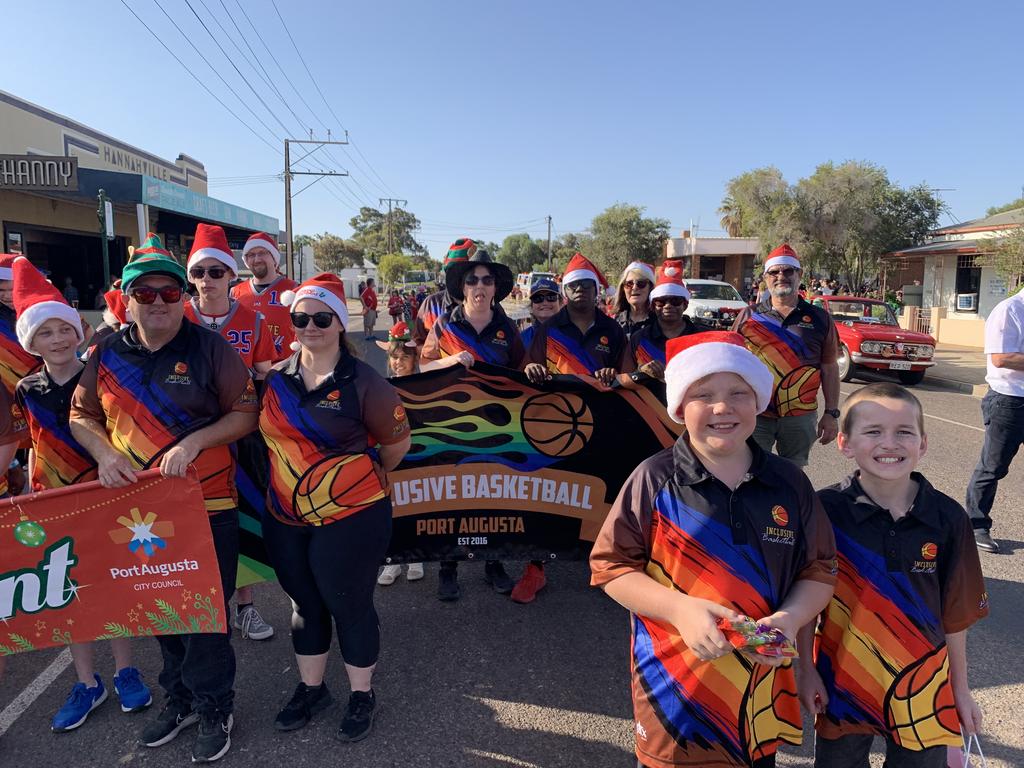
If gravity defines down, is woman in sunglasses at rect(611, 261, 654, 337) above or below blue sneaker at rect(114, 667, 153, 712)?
above

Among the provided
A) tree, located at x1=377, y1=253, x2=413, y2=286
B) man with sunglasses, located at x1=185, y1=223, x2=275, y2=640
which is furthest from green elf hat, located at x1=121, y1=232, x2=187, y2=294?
tree, located at x1=377, y1=253, x2=413, y2=286

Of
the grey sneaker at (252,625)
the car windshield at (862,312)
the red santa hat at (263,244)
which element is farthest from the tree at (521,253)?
the grey sneaker at (252,625)

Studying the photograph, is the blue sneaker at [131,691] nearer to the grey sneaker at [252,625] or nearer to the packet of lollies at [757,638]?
the grey sneaker at [252,625]

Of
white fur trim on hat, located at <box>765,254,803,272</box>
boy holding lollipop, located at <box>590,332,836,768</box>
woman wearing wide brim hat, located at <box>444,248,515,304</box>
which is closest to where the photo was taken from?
boy holding lollipop, located at <box>590,332,836,768</box>

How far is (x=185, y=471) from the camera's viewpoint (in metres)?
2.74

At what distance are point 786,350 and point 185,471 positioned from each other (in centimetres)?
375

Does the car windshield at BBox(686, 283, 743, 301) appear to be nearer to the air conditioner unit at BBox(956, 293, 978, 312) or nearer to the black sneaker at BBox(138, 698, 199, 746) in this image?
the air conditioner unit at BBox(956, 293, 978, 312)

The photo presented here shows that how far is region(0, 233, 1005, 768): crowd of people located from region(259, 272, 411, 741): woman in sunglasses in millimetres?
10

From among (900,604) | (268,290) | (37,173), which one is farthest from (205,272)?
(37,173)

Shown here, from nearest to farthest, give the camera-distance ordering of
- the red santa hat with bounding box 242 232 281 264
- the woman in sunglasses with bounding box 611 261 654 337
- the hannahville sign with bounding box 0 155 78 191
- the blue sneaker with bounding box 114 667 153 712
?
the blue sneaker with bounding box 114 667 153 712
the woman in sunglasses with bounding box 611 261 654 337
the red santa hat with bounding box 242 232 281 264
the hannahville sign with bounding box 0 155 78 191

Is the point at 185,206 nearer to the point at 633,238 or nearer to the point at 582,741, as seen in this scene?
the point at 582,741

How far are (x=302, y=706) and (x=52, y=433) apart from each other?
5.62 feet

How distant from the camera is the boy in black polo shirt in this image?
202cm

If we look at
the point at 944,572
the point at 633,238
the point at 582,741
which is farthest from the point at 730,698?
the point at 633,238
